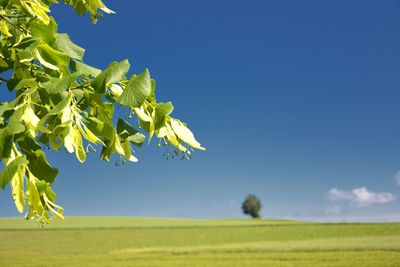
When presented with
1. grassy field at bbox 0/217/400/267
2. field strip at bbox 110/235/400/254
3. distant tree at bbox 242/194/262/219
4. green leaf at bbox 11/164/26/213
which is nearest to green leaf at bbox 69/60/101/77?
green leaf at bbox 11/164/26/213

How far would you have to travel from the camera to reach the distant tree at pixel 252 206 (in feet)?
341

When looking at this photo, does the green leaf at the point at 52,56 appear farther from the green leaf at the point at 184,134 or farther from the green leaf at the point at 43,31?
the green leaf at the point at 184,134

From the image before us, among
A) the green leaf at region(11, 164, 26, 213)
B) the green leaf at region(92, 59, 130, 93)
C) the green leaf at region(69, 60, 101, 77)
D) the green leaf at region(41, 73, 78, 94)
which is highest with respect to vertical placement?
the green leaf at region(69, 60, 101, 77)

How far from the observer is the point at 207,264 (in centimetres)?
2138

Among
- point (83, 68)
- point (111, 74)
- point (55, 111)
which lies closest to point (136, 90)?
point (111, 74)

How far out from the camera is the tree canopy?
7.31ft

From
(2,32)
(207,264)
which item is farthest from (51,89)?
(207,264)

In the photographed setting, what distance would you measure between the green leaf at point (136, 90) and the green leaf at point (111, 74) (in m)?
0.06

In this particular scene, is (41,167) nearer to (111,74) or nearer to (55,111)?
(55,111)

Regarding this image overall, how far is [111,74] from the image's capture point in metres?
2.29

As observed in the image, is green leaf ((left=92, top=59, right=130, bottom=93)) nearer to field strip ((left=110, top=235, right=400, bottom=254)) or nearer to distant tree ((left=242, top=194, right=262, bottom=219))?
field strip ((left=110, top=235, right=400, bottom=254))

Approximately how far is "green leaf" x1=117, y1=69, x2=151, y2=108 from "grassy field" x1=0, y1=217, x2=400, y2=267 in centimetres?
1924

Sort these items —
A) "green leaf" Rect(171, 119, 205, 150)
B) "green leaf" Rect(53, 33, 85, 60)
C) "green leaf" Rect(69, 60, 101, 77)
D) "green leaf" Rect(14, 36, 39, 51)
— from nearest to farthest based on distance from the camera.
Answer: "green leaf" Rect(171, 119, 205, 150), "green leaf" Rect(14, 36, 39, 51), "green leaf" Rect(69, 60, 101, 77), "green leaf" Rect(53, 33, 85, 60)

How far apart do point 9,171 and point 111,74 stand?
1.97 feet
